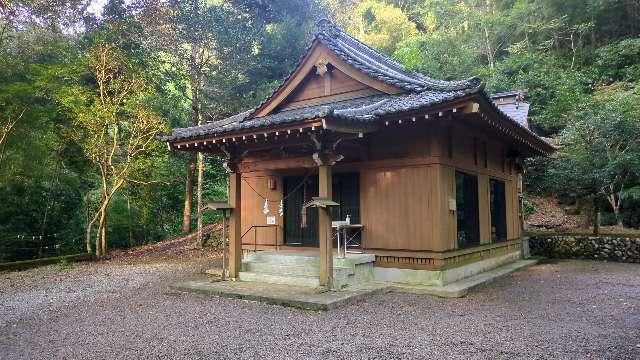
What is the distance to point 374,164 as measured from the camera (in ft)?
26.6

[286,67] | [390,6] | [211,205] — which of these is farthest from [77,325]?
[390,6]

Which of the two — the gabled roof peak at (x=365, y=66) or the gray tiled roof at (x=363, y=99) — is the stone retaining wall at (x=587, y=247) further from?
the gabled roof peak at (x=365, y=66)

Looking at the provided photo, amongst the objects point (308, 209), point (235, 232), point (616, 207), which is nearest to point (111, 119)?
point (235, 232)

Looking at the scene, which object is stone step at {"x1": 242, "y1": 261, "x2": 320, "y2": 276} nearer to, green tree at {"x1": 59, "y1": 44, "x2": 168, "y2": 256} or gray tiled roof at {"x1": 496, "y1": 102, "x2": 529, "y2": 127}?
green tree at {"x1": 59, "y1": 44, "x2": 168, "y2": 256}

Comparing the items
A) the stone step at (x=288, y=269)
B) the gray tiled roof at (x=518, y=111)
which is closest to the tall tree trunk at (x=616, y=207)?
the gray tiled roof at (x=518, y=111)

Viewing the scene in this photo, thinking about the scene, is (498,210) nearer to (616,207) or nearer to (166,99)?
(616,207)

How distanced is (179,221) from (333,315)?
1545 centimetres

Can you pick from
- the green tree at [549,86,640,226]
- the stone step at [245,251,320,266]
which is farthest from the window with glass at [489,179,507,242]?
the stone step at [245,251,320,266]

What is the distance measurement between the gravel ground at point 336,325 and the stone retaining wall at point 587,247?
3340 mm

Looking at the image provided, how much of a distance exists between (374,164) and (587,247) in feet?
24.6

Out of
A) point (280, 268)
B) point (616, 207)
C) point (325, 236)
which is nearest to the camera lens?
point (325, 236)

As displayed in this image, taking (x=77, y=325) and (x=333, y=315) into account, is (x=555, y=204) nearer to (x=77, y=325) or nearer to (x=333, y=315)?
(x=333, y=315)

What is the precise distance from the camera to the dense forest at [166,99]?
41.0 ft

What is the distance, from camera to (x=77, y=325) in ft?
18.4
